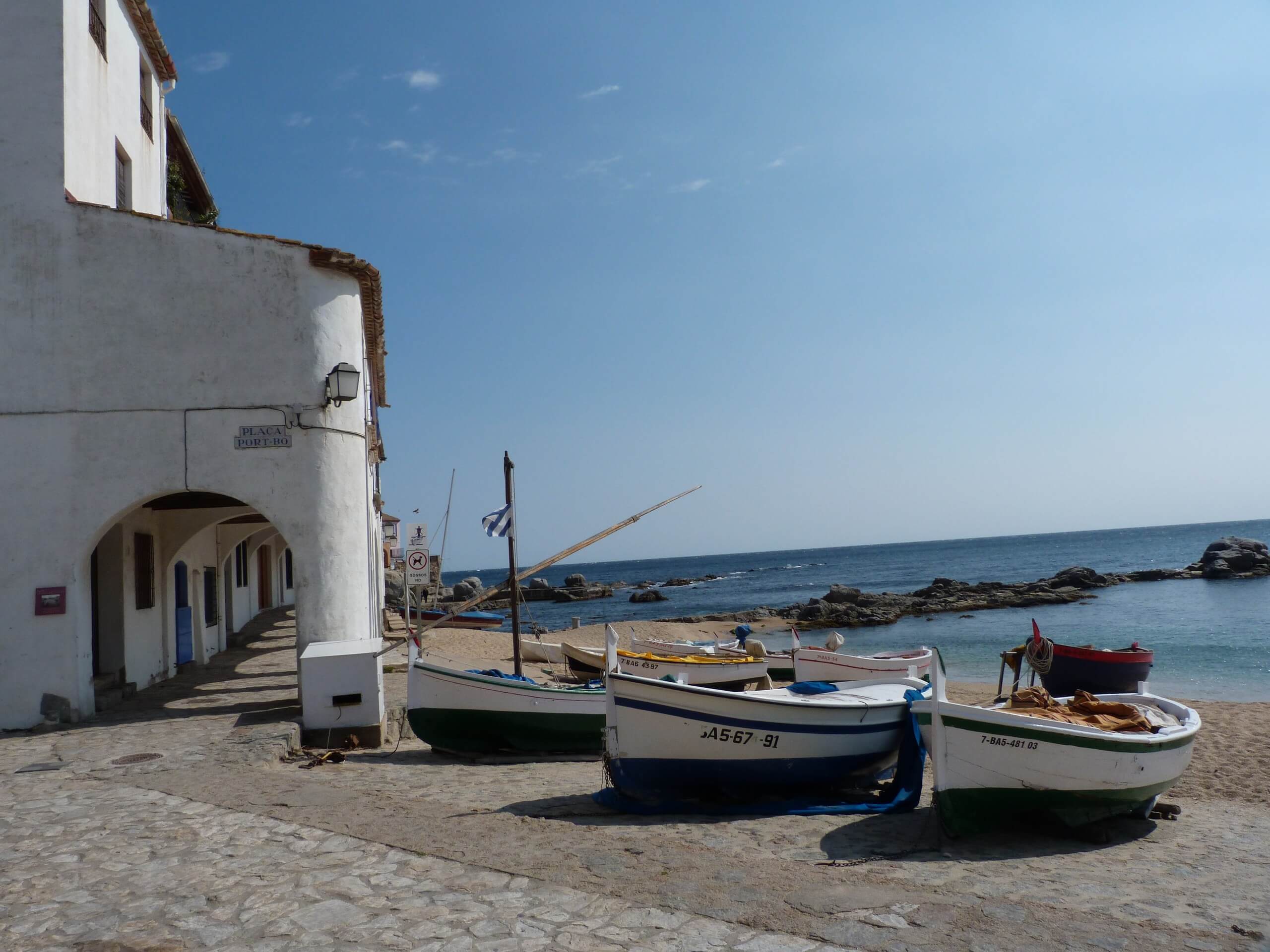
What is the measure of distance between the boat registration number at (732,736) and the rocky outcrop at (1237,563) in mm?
61799

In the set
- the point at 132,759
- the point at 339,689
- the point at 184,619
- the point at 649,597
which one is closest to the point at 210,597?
the point at 184,619

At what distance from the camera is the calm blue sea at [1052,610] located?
2686 centimetres

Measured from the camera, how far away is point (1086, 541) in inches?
5595

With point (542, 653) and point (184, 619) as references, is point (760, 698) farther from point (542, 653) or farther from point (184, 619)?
point (542, 653)

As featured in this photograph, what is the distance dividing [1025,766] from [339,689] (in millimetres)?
7822

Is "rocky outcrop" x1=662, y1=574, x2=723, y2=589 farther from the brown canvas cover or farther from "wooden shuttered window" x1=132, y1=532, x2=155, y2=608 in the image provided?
the brown canvas cover

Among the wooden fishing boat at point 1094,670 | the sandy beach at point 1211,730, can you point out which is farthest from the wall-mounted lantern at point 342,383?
the wooden fishing boat at point 1094,670

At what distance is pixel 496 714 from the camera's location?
11688mm

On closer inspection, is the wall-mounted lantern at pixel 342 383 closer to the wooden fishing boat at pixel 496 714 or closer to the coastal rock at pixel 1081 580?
the wooden fishing boat at pixel 496 714

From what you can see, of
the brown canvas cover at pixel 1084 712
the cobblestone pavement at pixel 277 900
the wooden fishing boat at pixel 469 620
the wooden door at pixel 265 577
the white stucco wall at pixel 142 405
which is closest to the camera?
the cobblestone pavement at pixel 277 900

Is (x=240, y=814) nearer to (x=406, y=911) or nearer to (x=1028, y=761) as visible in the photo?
(x=406, y=911)

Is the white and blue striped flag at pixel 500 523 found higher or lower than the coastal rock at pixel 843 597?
higher

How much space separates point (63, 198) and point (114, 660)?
6.65 meters

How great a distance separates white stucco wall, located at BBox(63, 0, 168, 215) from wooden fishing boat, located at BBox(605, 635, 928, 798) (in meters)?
10.1
